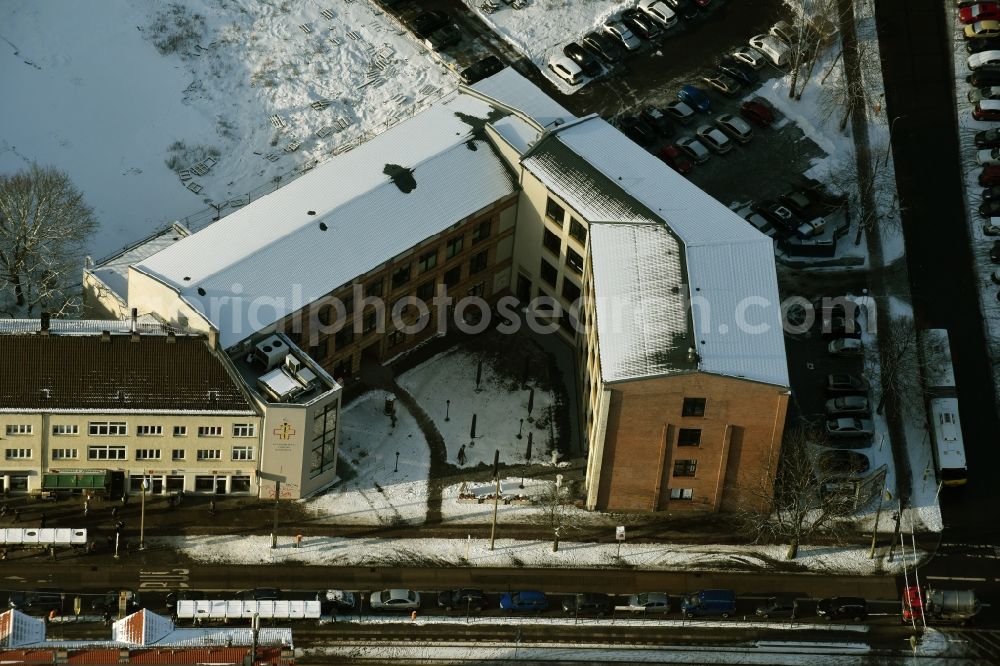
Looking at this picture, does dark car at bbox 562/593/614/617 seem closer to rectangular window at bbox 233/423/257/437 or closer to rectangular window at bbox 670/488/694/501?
rectangular window at bbox 670/488/694/501

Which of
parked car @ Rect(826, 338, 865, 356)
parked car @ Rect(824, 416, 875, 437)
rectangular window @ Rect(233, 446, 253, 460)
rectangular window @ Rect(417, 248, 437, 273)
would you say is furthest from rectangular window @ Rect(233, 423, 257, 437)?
parked car @ Rect(826, 338, 865, 356)

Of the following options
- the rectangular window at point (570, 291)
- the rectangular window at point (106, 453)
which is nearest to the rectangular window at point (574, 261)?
the rectangular window at point (570, 291)

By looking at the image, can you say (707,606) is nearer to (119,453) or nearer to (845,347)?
(845,347)

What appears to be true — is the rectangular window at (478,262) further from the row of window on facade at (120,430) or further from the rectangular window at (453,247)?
the row of window on facade at (120,430)

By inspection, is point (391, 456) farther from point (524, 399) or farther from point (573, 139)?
point (573, 139)

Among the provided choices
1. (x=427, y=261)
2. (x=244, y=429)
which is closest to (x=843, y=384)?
(x=427, y=261)
